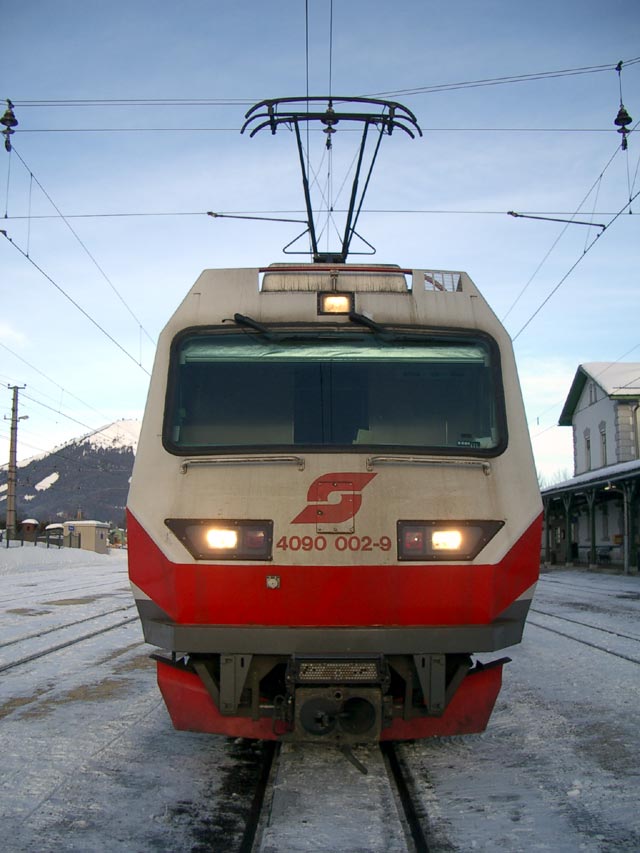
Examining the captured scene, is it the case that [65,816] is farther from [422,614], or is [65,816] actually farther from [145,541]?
[422,614]

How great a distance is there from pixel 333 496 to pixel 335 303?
4.03 feet

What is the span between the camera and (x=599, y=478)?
28.5 metres

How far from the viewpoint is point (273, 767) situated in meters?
4.79

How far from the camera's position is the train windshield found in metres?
4.58

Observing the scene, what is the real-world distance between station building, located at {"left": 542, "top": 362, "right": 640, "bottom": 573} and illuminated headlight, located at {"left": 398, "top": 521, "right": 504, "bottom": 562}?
25.0 m

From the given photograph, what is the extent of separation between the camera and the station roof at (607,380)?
35.5 metres

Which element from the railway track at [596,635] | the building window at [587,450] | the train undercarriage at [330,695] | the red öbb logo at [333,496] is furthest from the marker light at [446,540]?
the building window at [587,450]

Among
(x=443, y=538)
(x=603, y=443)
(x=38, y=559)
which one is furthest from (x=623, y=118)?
(x=38, y=559)

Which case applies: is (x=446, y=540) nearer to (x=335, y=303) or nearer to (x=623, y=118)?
(x=335, y=303)

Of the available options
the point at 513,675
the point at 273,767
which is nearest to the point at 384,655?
the point at 273,767

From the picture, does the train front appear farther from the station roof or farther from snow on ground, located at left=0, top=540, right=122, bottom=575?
the station roof

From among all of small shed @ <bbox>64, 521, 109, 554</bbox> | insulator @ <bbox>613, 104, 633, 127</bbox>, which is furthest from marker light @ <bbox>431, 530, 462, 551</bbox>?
small shed @ <bbox>64, 521, 109, 554</bbox>

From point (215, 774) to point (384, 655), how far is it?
133cm

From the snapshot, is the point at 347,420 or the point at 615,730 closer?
the point at 347,420
